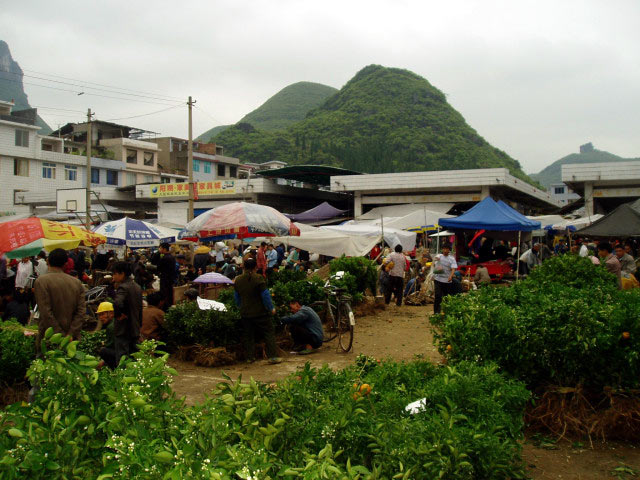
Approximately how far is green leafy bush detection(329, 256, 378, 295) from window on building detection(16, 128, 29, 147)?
126 ft

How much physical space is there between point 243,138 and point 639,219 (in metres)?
67.3

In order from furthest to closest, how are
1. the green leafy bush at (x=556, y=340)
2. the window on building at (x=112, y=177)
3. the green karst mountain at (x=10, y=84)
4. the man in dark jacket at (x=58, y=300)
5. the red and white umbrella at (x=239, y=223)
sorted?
1. the green karst mountain at (x=10, y=84)
2. the window on building at (x=112, y=177)
3. the red and white umbrella at (x=239, y=223)
4. the man in dark jacket at (x=58, y=300)
5. the green leafy bush at (x=556, y=340)

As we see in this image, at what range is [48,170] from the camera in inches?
1715

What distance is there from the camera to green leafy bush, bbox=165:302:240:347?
7.57m

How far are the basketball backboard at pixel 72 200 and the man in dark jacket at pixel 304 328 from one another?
2629 cm

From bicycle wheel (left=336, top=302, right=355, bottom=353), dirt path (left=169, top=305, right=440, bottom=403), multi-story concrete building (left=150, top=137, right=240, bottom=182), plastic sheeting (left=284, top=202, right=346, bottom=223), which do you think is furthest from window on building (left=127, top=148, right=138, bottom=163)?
bicycle wheel (left=336, top=302, right=355, bottom=353)

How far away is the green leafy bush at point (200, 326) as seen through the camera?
7.57 meters

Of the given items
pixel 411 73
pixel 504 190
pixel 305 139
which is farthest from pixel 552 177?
pixel 504 190

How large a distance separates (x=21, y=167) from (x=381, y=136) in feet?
148

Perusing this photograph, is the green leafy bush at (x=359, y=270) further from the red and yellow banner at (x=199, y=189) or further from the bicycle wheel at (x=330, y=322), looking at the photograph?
the red and yellow banner at (x=199, y=189)

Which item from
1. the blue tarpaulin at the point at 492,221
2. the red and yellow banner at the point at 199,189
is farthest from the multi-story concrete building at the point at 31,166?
the blue tarpaulin at the point at 492,221

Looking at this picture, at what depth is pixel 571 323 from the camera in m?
4.50

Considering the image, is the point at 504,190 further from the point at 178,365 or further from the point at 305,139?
the point at 305,139

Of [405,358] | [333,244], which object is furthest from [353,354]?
[333,244]
